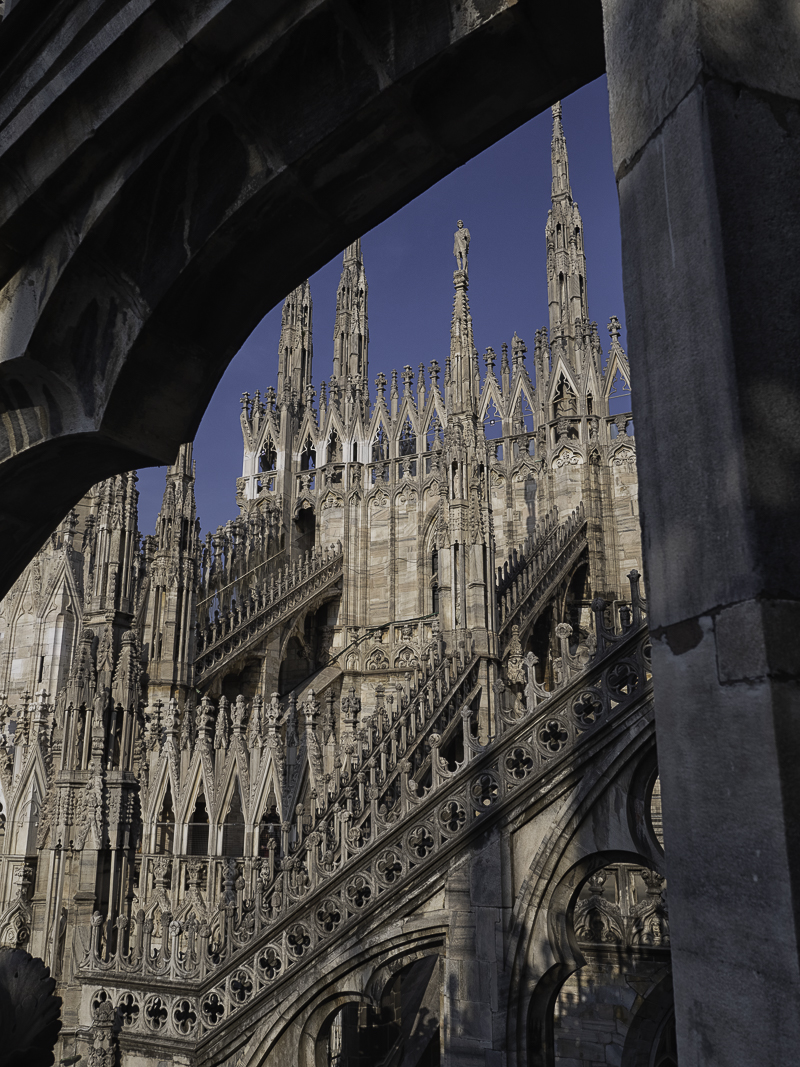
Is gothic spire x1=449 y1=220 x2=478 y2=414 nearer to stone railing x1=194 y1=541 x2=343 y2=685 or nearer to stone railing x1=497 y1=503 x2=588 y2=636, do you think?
stone railing x1=497 y1=503 x2=588 y2=636

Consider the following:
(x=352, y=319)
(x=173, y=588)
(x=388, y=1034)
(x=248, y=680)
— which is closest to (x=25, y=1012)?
(x=388, y=1034)

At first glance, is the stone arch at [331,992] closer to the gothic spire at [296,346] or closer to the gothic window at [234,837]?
the gothic window at [234,837]

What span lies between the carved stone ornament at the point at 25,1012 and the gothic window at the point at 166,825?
10143 mm

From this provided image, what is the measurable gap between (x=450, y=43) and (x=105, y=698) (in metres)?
12.1

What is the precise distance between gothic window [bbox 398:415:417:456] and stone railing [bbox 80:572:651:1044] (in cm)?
1840

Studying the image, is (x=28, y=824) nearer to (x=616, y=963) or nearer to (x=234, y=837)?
(x=234, y=837)

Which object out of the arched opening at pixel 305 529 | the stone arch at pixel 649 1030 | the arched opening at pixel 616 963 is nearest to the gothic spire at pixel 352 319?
the arched opening at pixel 305 529

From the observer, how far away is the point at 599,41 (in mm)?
2268

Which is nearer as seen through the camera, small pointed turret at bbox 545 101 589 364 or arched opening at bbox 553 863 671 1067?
arched opening at bbox 553 863 671 1067

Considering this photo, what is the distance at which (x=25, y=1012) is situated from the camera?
258 cm

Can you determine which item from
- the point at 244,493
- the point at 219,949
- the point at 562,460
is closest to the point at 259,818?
the point at 219,949

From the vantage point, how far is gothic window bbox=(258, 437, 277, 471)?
27.2 m

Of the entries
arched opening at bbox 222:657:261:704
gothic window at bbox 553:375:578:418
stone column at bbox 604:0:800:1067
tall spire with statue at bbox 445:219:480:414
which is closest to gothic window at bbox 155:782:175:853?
arched opening at bbox 222:657:261:704

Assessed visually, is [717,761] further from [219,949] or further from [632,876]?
[632,876]
